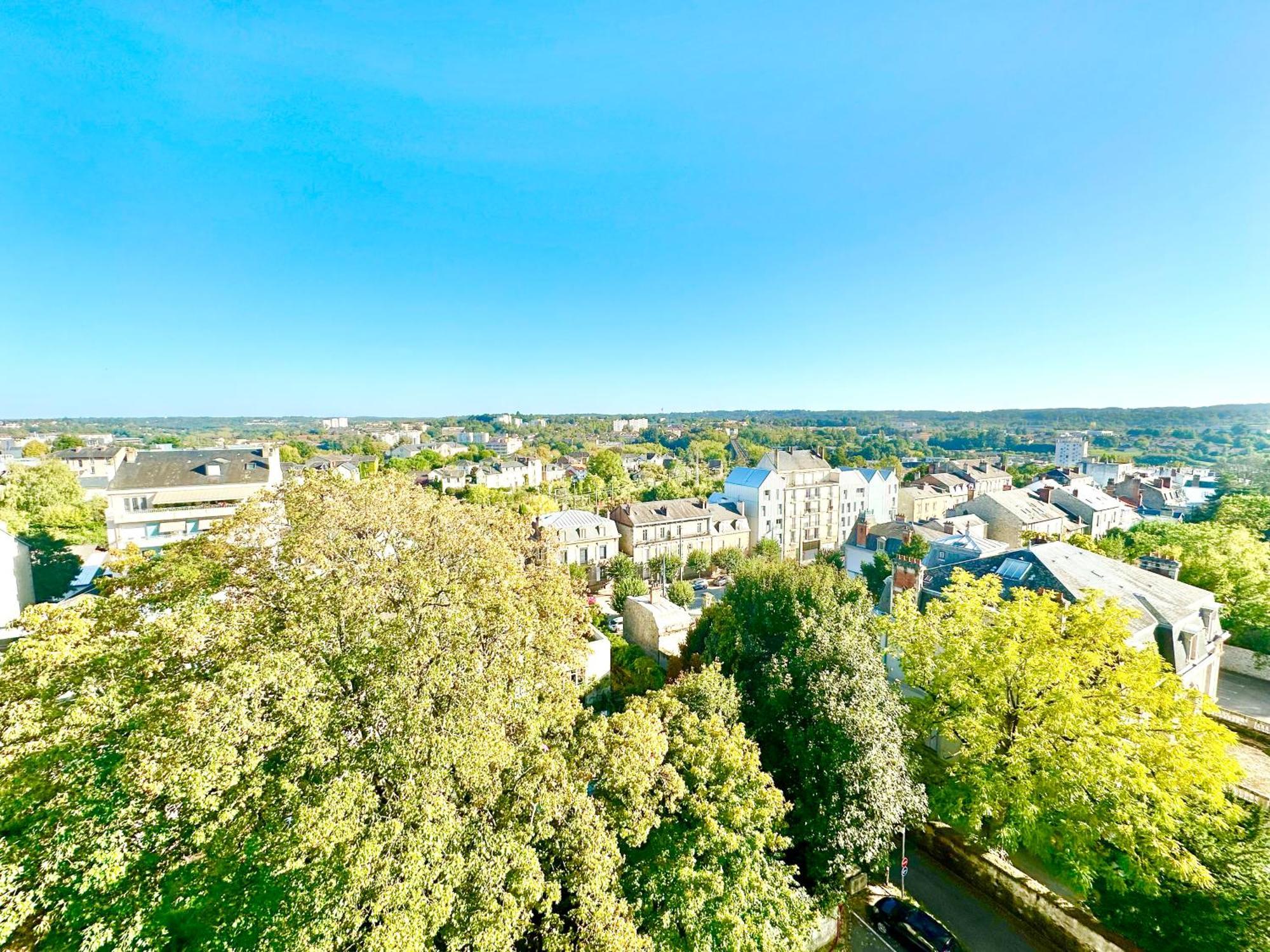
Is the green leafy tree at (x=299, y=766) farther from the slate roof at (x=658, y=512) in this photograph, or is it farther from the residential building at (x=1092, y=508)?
the residential building at (x=1092, y=508)

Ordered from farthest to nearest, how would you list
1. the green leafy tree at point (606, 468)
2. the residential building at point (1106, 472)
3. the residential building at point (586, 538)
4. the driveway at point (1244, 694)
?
the green leafy tree at point (606, 468)
the residential building at point (1106, 472)
the residential building at point (586, 538)
the driveway at point (1244, 694)

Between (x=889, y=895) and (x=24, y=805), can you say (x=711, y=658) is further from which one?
(x=24, y=805)

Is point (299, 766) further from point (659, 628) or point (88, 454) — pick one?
point (88, 454)

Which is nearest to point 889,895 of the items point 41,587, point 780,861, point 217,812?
point 780,861

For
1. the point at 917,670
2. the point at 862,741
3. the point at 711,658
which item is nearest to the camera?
the point at 862,741

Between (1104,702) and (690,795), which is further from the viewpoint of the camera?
(1104,702)

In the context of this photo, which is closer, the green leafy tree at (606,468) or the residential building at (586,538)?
the residential building at (586,538)

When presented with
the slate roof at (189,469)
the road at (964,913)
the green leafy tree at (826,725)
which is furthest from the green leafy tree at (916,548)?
the slate roof at (189,469)
